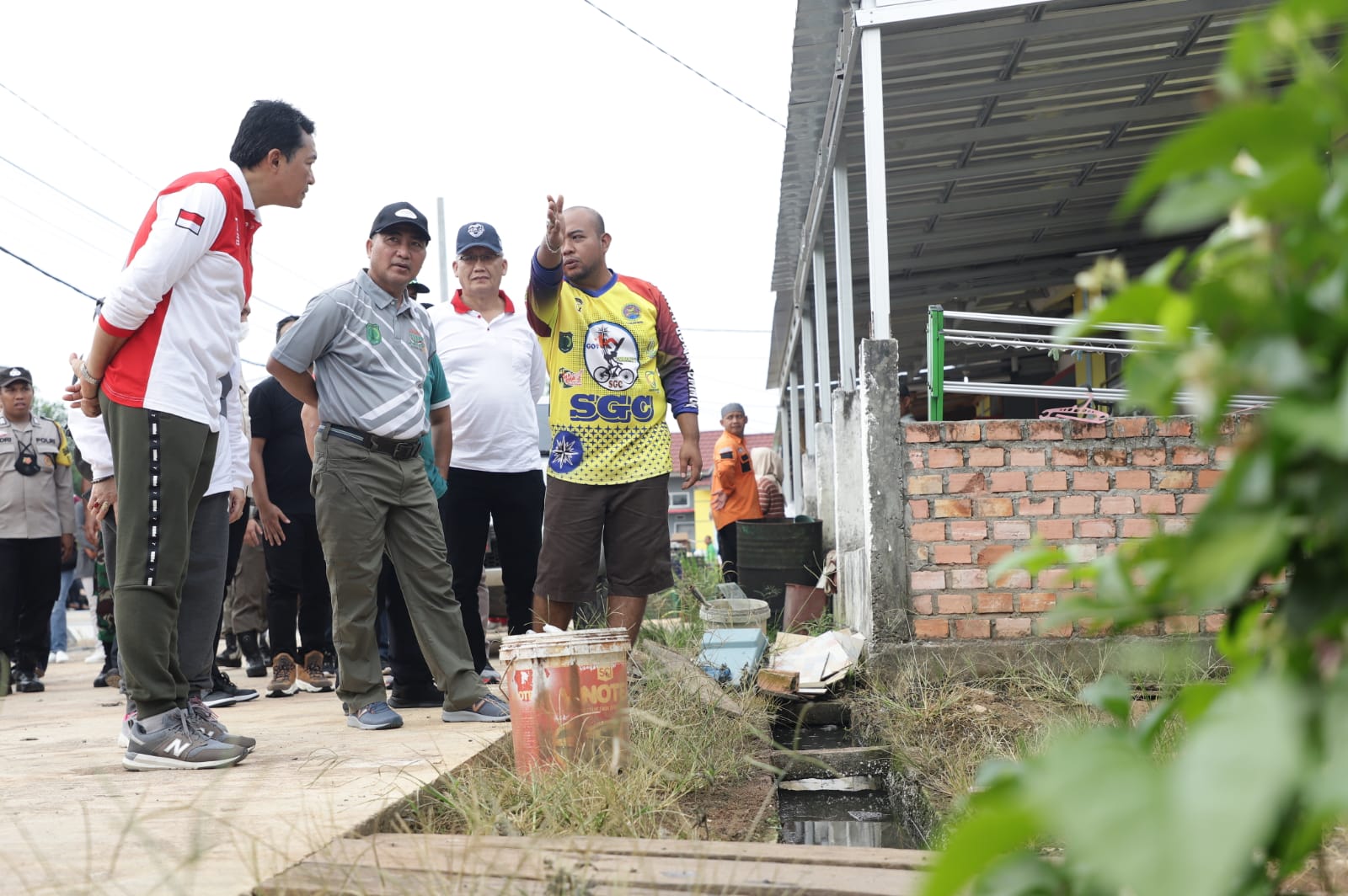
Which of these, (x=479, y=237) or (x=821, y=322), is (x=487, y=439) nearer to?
(x=479, y=237)

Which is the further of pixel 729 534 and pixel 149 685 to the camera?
pixel 729 534

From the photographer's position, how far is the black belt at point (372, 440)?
12.9 feet

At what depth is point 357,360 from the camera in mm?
3967

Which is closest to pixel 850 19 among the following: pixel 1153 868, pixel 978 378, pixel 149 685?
pixel 149 685

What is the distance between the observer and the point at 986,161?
796 centimetres

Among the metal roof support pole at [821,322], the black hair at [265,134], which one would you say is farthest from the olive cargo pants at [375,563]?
the metal roof support pole at [821,322]

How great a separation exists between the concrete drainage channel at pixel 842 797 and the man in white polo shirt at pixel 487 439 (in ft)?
4.41

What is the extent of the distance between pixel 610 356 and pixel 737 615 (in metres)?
2.15

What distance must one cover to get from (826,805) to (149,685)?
1.97 m

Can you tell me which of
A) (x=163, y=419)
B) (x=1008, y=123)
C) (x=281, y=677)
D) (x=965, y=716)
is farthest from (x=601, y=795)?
(x=1008, y=123)

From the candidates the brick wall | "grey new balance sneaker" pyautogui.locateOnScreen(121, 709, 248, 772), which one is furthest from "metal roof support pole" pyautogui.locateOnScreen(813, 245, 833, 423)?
"grey new balance sneaker" pyautogui.locateOnScreen(121, 709, 248, 772)

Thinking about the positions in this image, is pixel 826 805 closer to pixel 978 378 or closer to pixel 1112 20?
pixel 1112 20

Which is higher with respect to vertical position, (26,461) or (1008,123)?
(1008,123)

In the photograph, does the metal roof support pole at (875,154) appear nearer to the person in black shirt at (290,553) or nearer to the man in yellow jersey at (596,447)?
the man in yellow jersey at (596,447)
